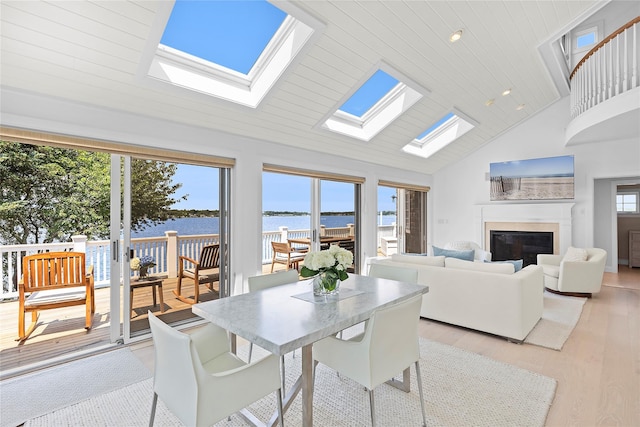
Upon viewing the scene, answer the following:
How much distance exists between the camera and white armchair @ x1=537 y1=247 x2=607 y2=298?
4.39 meters

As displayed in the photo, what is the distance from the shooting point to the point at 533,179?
20.4ft

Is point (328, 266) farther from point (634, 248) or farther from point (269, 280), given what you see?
point (634, 248)

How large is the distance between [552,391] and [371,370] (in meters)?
1.53

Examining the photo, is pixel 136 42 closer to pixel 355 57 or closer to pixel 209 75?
pixel 209 75

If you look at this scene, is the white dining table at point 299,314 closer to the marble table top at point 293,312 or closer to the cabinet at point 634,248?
the marble table top at point 293,312

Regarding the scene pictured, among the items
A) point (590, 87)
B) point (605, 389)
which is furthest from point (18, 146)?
point (590, 87)

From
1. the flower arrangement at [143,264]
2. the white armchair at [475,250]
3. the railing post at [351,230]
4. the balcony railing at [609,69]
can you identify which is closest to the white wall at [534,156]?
the balcony railing at [609,69]

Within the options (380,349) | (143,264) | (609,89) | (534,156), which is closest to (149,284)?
(143,264)

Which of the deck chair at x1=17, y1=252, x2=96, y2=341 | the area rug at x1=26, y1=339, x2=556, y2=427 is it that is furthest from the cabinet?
the deck chair at x1=17, y1=252, x2=96, y2=341

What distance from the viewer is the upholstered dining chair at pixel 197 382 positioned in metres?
1.30

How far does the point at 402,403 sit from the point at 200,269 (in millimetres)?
2537

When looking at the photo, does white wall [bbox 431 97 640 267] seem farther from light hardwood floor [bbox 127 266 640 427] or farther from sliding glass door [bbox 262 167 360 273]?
sliding glass door [bbox 262 167 360 273]

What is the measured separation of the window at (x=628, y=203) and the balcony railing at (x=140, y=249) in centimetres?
656

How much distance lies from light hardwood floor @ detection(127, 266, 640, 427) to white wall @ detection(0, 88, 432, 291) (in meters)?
1.47
